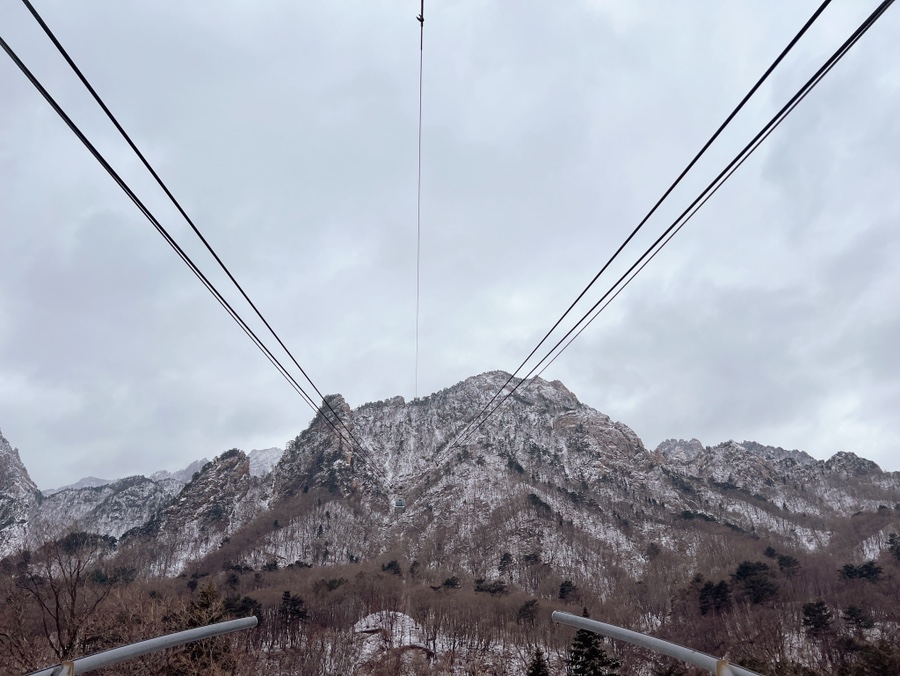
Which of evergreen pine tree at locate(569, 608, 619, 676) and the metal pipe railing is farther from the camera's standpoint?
evergreen pine tree at locate(569, 608, 619, 676)

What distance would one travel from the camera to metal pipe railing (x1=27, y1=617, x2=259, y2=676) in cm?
482

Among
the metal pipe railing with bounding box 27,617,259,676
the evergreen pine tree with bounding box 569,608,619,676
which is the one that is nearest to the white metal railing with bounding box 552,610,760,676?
the metal pipe railing with bounding box 27,617,259,676

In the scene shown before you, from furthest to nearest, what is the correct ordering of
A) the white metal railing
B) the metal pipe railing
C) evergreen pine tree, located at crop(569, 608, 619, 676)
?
evergreen pine tree, located at crop(569, 608, 619, 676) < the white metal railing < the metal pipe railing

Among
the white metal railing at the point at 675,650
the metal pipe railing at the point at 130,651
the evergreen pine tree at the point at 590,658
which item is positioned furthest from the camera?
the evergreen pine tree at the point at 590,658

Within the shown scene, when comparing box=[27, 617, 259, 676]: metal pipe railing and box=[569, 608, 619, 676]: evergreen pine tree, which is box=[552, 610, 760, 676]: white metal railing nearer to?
box=[27, 617, 259, 676]: metal pipe railing

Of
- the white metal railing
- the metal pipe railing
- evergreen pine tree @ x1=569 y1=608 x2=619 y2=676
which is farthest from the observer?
evergreen pine tree @ x1=569 y1=608 x2=619 y2=676

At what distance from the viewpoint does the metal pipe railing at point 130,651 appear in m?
4.82

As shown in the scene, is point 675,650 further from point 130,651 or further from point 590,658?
point 590,658

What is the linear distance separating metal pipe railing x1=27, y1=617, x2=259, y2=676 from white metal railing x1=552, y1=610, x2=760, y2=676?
413cm

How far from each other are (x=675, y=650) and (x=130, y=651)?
556 centimetres

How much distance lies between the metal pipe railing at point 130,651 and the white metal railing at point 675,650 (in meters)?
4.13

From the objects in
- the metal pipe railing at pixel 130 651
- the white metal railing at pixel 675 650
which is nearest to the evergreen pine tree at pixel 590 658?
the white metal railing at pixel 675 650

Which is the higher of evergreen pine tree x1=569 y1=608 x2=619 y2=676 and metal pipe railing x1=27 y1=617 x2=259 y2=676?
metal pipe railing x1=27 y1=617 x2=259 y2=676

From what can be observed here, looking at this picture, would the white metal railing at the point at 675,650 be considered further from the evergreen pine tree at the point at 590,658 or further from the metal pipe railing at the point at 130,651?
the evergreen pine tree at the point at 590,658
